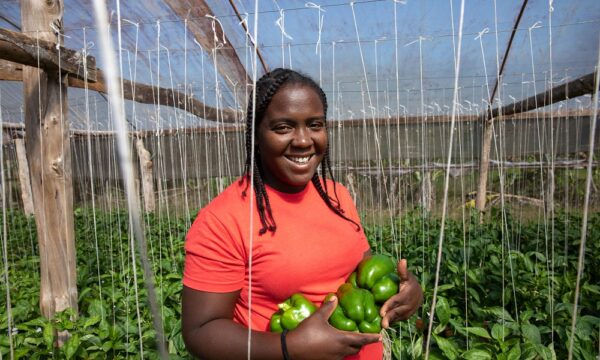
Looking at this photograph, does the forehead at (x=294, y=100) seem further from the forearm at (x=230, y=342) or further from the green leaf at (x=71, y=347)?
the green leaf at (x=71, y=347)

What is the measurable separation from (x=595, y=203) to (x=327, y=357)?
6.48 metres

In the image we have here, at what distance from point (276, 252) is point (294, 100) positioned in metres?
0.35

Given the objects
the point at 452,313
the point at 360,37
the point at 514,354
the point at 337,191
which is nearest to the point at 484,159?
the point at 360,37

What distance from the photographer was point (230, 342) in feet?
2.49

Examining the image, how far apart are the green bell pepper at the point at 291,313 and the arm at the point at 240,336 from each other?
6 cm

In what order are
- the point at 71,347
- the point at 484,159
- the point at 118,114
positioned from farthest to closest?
the point at 484,159, the point at 71,347, the point at 118,114

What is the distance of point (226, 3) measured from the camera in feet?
10.7

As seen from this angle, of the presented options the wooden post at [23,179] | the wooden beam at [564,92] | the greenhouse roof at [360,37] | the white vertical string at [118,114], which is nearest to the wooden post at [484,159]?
the greenhouse roof at [360,37]

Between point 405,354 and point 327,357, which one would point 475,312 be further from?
point 327,357

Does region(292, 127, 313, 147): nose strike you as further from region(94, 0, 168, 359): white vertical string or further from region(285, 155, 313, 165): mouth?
region(94, 0, 168, 359): white vertical string

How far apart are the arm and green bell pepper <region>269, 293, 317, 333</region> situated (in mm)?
57

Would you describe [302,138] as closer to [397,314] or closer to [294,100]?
[294,100]

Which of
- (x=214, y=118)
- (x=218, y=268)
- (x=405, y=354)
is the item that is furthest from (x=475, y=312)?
(x=214, y=118)

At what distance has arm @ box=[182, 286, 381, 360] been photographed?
0.74 metres
